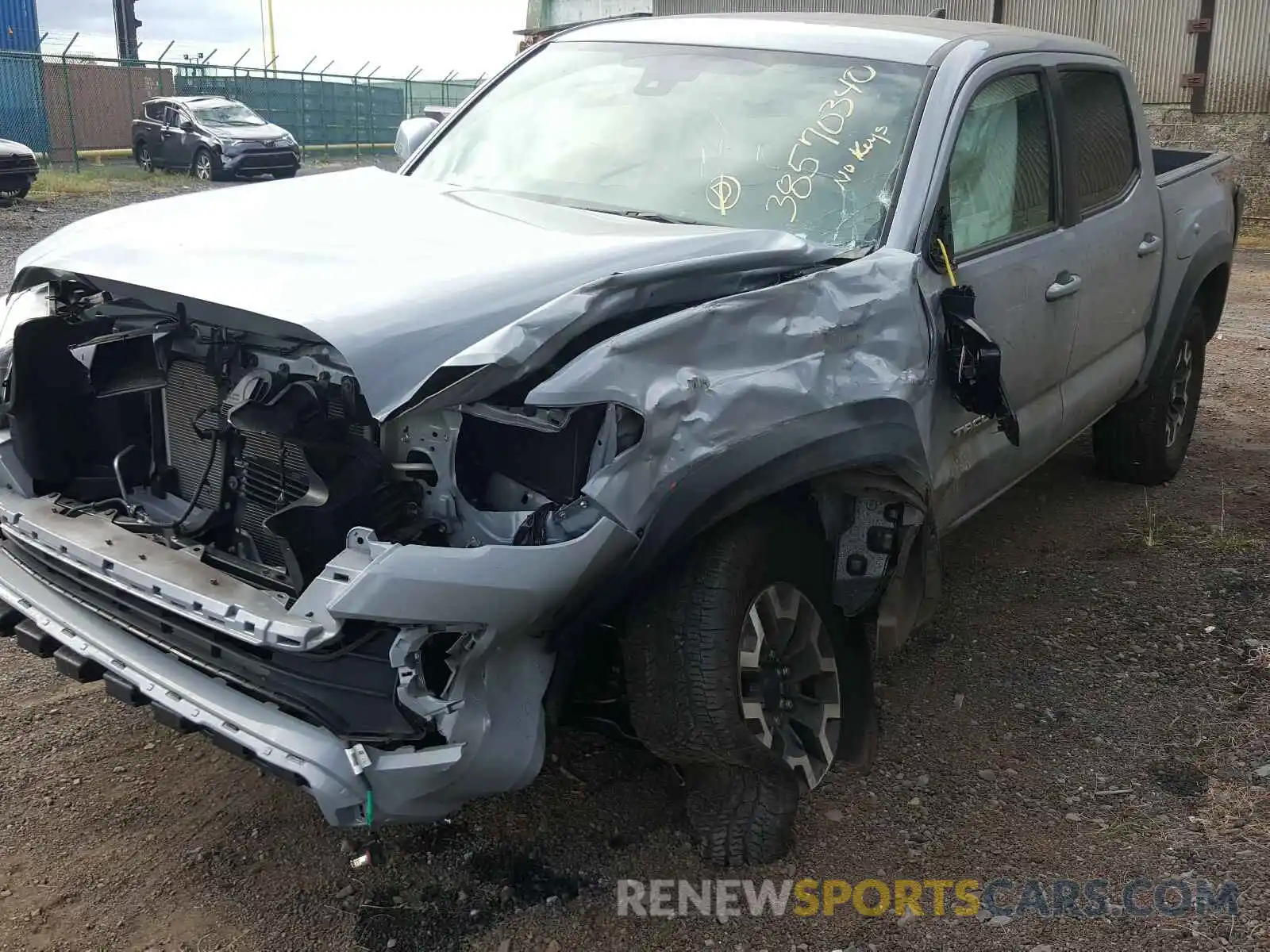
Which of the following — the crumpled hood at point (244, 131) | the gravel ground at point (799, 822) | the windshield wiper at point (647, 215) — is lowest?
the gravel ground at point (799, 822)

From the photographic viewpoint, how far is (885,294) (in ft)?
9.60

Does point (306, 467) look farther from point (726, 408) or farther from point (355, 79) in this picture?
point (355, 79)

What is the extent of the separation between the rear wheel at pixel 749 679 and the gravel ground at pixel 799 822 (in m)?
0.16

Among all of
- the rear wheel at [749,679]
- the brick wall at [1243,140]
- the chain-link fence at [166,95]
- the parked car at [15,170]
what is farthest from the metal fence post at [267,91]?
the rear wheel at [749,679]

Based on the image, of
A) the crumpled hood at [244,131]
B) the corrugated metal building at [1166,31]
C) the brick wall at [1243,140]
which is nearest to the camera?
the corrugated metal building at [1166,31]

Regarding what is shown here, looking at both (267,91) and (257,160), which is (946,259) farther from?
(267,91)

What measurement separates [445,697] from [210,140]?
21264mm

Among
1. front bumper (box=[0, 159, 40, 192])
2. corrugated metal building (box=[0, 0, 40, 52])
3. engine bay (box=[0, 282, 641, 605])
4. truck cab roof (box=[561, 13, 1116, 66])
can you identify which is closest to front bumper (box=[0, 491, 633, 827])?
engine bay (box=[0, 282, 641, 605])

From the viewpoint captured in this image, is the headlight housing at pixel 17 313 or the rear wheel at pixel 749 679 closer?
the rear wheel at pixel 749 679

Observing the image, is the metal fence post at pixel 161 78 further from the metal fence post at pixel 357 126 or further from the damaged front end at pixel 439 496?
the damaged front end at pixel 439 496

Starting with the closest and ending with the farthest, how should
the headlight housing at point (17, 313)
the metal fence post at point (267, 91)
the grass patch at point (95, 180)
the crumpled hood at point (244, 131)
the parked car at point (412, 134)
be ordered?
1. the headlight housing at point (17, 313)
2. the parked car at point (412, 134)
3. the grass patch at point (95, 180)
4. the crumpled hood at point (244, 131)
5. the metal fence post at point (267, 91)

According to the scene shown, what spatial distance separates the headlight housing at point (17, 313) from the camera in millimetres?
3201

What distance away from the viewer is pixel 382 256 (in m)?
2.78

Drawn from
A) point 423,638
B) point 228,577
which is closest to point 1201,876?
point 423,638
